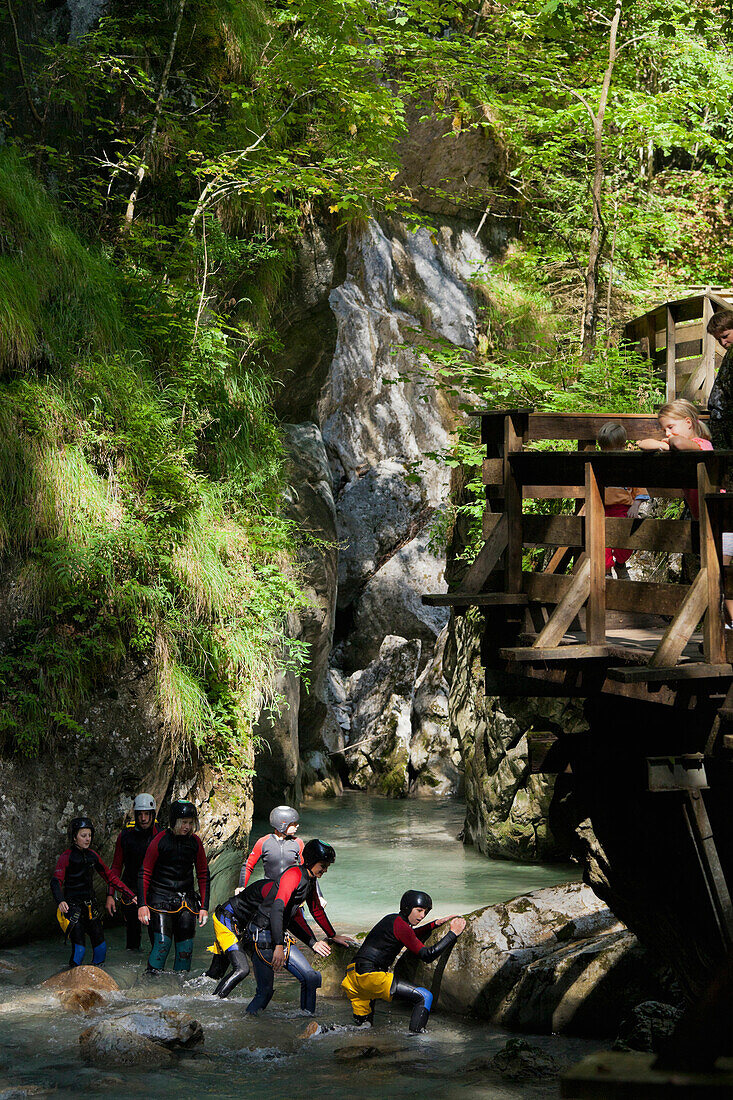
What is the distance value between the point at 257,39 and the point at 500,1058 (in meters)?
12.3

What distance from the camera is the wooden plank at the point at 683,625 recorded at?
461 cm

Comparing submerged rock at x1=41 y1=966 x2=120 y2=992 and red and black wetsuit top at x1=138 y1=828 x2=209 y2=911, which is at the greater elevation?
red and black wetsuit top at x1=138 y1=828 x2=209 y2=911

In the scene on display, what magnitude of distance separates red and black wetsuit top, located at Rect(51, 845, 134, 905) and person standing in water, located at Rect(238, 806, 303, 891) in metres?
1.31

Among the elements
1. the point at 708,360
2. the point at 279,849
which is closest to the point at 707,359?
the point at 708,360

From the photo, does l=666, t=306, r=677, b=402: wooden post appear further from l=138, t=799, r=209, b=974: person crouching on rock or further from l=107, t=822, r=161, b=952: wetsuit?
l=107, t=822, r=161, b=952: wetsuit

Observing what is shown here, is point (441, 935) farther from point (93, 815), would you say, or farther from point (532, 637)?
point (532, 637)

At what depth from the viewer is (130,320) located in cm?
1151

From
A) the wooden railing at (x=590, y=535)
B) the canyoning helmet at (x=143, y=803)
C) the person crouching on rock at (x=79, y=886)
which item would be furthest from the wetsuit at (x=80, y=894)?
the wooden railing at (x=590, y=535)

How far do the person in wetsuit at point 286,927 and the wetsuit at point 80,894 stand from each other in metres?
1.23

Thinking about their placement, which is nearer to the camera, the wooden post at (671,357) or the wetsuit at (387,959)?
the wetsuit at (387,959)

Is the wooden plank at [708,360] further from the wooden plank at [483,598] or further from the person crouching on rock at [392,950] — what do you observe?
the person crouching on rock at [392,950]

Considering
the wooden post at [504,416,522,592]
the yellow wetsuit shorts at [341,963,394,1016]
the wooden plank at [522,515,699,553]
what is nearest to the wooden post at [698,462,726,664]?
the wooden plank at [522,515,699,553]

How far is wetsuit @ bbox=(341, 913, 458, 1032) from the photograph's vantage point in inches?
296

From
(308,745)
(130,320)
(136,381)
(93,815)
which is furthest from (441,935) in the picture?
(308,745)
